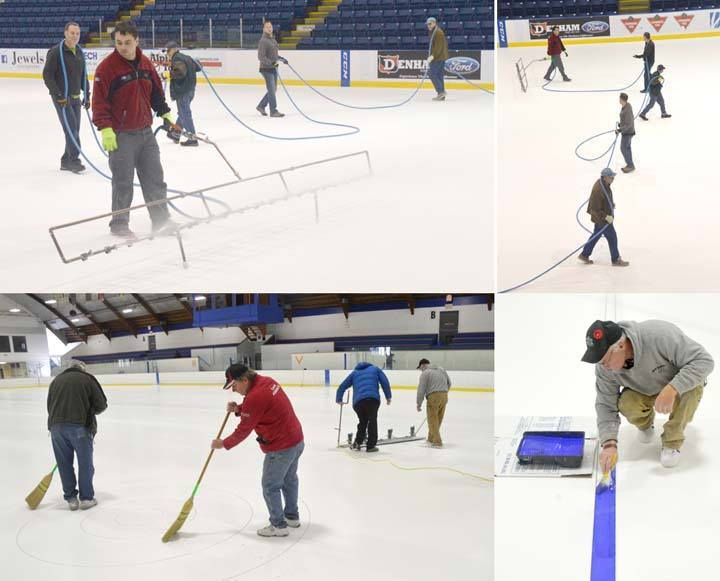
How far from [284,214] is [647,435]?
273 centimetres

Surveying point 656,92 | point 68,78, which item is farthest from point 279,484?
point 656,92

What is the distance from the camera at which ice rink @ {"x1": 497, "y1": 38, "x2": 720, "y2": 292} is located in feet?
13.4

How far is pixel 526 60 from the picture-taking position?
440 inches

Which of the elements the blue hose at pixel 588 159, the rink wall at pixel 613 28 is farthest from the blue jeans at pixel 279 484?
the rink wall at pixel 613 28

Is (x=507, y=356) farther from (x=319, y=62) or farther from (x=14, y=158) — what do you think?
(x=319, y=62)

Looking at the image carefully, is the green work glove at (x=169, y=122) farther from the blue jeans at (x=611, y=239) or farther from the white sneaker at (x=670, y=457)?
the white sneaker at (x=670, y=457)

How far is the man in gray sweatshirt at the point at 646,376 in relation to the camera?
236 centimetres

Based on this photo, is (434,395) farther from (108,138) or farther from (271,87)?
(271,87)

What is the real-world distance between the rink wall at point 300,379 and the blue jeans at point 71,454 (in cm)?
429

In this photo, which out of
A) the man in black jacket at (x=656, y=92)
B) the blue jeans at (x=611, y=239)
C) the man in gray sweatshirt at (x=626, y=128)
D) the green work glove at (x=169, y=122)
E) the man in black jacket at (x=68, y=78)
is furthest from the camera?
the man in black jacket at (x=656, y=92)

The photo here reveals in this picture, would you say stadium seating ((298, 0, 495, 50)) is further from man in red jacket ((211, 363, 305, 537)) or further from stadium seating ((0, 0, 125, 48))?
man in red jacket ((211, 363, 305, 537))

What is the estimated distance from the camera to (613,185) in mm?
5602

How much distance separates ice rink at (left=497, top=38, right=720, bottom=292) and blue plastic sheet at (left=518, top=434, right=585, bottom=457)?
1.27 meters

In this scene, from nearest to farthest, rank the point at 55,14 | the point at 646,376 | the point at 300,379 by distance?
the point at 646,376 < the point at 55,14 < the point at 300,379
